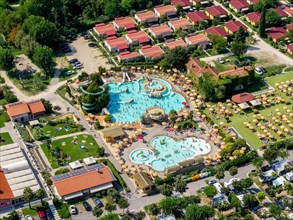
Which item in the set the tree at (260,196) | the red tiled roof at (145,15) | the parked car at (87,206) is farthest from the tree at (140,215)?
the red tiled roof at (145,15)

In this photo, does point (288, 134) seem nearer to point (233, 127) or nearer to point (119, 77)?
point (233, 127)

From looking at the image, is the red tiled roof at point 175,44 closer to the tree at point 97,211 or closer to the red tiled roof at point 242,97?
the red tiled roof at point 242,97

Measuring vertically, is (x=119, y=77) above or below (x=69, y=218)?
above

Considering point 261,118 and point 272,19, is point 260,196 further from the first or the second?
point 272,19

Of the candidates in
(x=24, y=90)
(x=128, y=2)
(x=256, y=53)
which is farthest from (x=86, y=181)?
(x=128, y=2)

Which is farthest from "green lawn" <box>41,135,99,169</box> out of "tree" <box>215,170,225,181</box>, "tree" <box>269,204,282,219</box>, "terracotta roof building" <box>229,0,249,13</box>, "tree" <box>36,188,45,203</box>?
"terracotta roof building" <box>229,0,249,13</box>

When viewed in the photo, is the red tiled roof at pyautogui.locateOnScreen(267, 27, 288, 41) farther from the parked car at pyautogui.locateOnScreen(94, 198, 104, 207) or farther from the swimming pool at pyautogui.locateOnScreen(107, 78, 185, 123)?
the parked car at pyautogui.locateOnScreen(94, 198, 104, 207)
